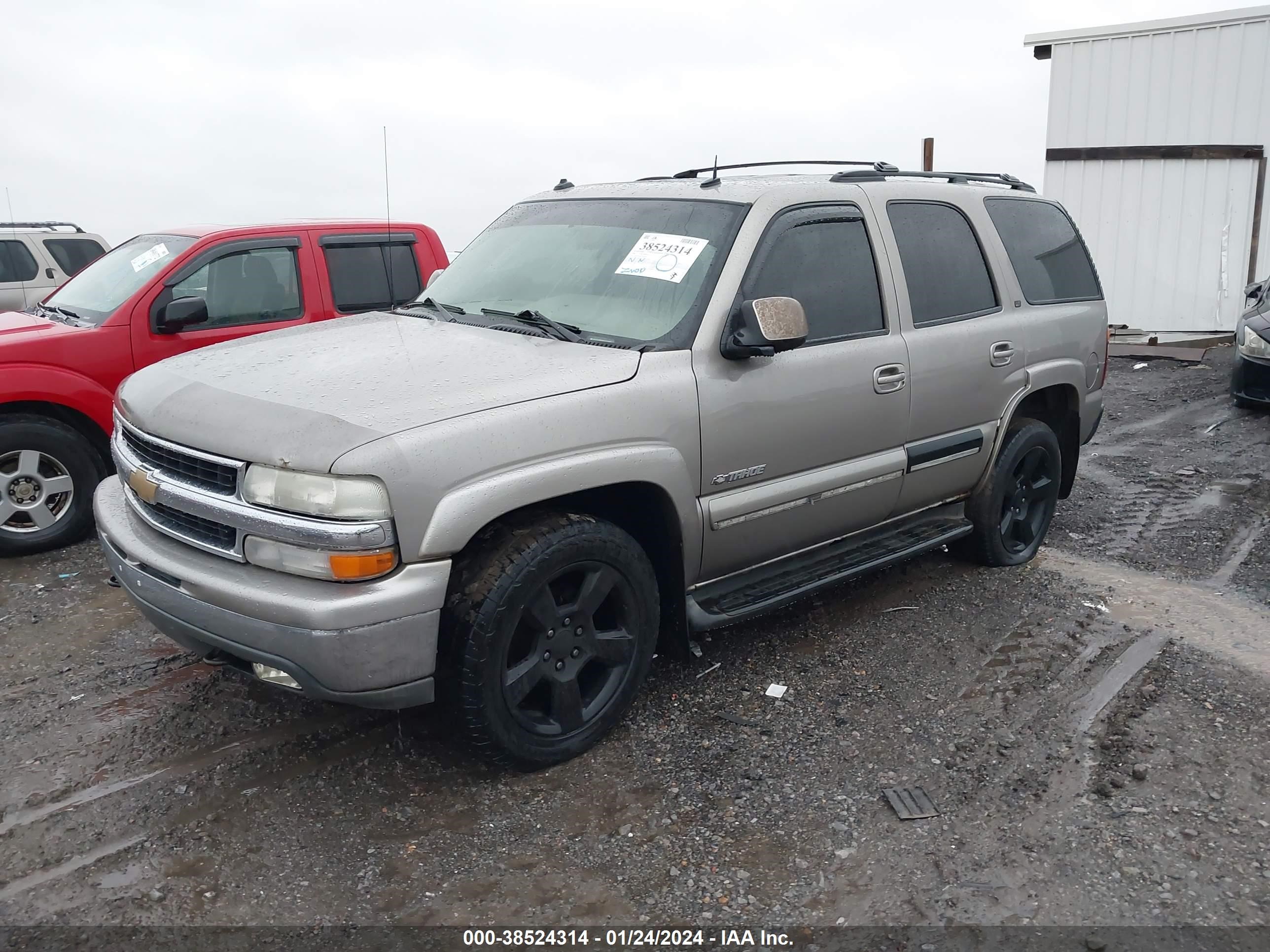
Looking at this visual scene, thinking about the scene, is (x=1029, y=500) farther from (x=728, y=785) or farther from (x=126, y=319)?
(x=126, y=319)

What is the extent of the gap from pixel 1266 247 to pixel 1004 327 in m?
10.4

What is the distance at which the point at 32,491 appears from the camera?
17.9 feet

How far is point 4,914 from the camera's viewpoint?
266cm

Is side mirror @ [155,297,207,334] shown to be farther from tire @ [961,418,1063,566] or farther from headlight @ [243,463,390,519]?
tire @ [961,418,1063,566]

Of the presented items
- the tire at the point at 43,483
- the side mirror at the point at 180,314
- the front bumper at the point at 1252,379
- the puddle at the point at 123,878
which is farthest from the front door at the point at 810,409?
the front bumper at the point at 1252,379

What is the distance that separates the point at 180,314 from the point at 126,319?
343 millimetres

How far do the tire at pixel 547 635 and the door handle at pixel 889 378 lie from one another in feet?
4.32

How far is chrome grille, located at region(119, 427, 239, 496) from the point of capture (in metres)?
2.96

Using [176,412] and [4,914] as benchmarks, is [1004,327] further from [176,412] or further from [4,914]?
[4,914]

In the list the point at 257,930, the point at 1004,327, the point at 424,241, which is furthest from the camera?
the point at 424,241

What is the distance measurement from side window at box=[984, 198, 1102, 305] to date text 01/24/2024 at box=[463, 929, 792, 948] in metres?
3.55

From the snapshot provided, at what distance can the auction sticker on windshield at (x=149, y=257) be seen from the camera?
5.95 m

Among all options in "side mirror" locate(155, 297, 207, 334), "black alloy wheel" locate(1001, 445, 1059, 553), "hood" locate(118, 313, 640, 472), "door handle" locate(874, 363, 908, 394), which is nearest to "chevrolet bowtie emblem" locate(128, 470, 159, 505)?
"hood" locate(118, 313, 640, 472)

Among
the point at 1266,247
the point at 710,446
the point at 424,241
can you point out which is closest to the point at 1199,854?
the point at 710,446
